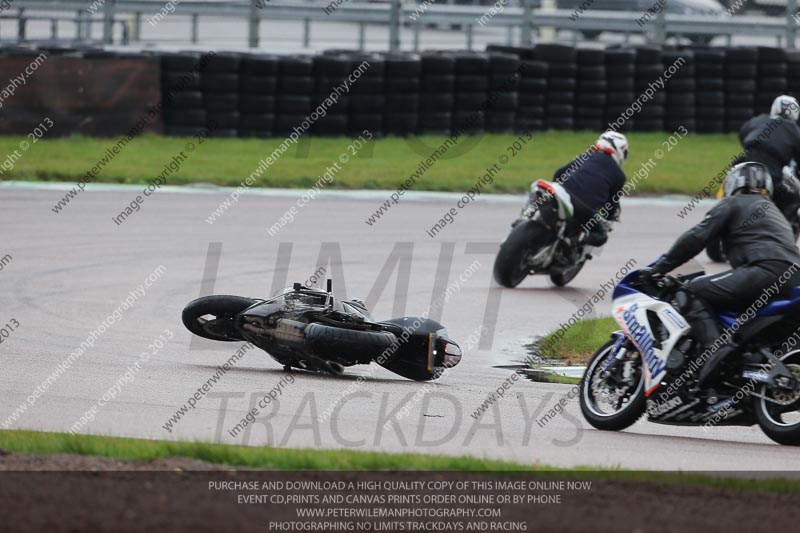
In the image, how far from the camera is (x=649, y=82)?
22469 millimetres

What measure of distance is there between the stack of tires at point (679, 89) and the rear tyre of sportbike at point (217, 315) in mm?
14569

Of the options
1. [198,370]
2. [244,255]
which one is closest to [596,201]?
[244,255]

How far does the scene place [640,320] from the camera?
7918mm

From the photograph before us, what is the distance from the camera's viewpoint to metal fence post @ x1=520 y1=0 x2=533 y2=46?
2388cm

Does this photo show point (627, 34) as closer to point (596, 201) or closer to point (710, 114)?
point (710, 114)

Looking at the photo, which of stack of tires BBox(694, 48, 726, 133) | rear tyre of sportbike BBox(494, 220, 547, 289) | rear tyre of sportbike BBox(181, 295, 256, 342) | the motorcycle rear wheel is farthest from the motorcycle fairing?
stack of tires BBox(694, 48, 726, 133)

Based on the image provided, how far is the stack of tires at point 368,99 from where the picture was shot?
69.2 ft

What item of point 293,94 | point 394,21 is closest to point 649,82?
point 394,21

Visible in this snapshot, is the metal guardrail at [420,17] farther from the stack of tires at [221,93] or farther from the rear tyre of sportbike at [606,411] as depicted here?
the rear tyre of sportbike at [606,411]

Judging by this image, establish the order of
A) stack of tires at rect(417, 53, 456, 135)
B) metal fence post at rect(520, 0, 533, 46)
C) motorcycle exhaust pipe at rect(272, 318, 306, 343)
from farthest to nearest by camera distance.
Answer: metal fence post at rect(520, 0, 533, 46) < stack of tires at rect(417, 53, 456, 135) < motorcycle exhaust pipe at rect(272, 318, 306, 343)

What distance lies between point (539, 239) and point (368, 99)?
858cm

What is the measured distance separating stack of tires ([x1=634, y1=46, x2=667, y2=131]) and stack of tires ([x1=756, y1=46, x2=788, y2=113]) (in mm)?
1631

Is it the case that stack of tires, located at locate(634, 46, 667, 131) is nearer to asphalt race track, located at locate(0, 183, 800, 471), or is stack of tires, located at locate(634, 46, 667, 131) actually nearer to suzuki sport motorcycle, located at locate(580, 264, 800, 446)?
asphalt race track, located at locate(0, 183, 800, 471)

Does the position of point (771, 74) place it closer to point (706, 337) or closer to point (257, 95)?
point (257, 95)
